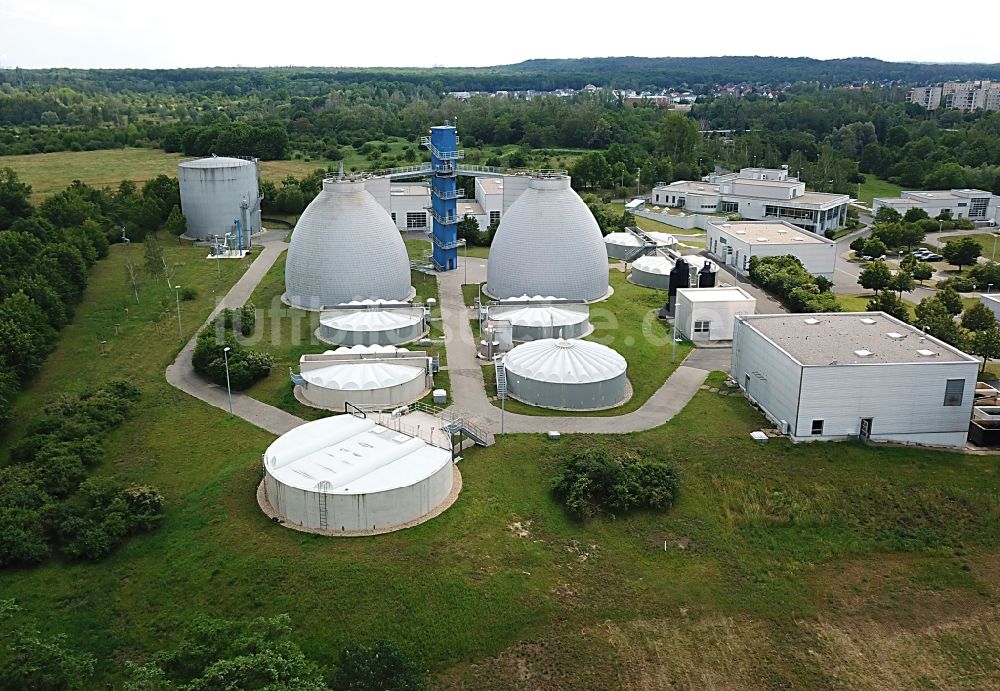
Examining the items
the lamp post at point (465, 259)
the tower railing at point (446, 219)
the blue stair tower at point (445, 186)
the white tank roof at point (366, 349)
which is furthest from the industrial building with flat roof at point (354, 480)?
the blue stair tower at point (445, 186)

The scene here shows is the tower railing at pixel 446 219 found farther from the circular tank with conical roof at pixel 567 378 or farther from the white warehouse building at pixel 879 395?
the white warehouse building at pixel 879 395

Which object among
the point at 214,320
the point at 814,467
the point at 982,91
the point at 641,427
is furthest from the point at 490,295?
the point at 982,91

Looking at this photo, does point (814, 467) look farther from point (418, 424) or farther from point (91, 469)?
point (91, 469)

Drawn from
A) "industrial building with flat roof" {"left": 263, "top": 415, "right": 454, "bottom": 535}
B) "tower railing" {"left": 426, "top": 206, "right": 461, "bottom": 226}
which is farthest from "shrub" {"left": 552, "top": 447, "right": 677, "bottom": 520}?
"tower railing" {"left": 426, "top": 206, "right": 461, "bottom": 226}

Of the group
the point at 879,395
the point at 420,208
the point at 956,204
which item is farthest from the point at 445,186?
the point at 956,204

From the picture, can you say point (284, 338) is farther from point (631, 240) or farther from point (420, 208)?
point (631, 240)

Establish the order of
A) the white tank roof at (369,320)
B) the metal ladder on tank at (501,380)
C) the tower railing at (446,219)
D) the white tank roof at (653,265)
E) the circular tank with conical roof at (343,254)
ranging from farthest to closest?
the tower railing at (446,219) → the white tank roof at (653,265) → the circular tank with conical roof at (343,254) → the white tank roof at (369,320) → the metal ladder on tank at (501,380)

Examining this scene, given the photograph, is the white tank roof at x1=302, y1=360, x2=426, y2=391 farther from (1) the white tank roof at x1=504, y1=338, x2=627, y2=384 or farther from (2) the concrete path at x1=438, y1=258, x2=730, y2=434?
(1) the white tank roof at x1=504, y1=338, x2=627, y2=384
